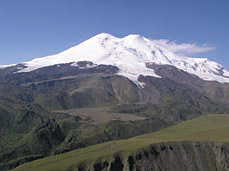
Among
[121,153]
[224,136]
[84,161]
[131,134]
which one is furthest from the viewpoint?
[131,134]

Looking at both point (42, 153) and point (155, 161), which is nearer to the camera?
point (155, 161)

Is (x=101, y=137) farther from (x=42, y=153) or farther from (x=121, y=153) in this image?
(x=121, y=153)

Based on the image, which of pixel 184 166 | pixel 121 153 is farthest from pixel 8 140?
pixel 184 166

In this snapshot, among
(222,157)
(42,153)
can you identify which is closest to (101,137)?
(42,153)

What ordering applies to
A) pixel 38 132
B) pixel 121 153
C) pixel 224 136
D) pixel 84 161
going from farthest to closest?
pixel 38 132, pixel 224 136, pixel 121 153, pixel 84 161

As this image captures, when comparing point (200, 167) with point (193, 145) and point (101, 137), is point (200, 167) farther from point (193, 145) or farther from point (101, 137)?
point (101, 137)

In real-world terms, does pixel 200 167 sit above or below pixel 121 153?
below
